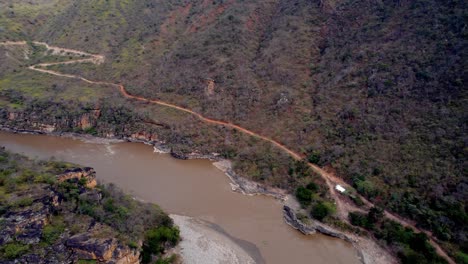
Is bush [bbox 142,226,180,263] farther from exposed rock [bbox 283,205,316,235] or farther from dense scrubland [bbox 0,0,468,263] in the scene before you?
dense scrubland [bbox 0,0,468,263]

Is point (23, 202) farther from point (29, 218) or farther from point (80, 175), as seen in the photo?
point (80, 175)

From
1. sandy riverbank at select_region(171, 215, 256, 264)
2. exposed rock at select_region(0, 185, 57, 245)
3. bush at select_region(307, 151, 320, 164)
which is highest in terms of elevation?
bush at select_region(307, 151, 320, 164)

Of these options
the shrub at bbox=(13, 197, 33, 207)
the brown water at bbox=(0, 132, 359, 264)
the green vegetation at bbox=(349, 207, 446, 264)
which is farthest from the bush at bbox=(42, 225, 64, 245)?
the green vegetation at bbox=(349, 207, 446, 264)

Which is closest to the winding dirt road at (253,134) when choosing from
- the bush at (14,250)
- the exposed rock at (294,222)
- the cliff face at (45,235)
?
the exposed rock at (294,222)

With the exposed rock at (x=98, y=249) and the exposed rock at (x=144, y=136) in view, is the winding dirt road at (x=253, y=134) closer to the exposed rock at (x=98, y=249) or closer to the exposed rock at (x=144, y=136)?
the exposed rock at (x=144, y=136)

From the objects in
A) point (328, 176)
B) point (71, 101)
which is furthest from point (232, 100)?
point (71, 101)
